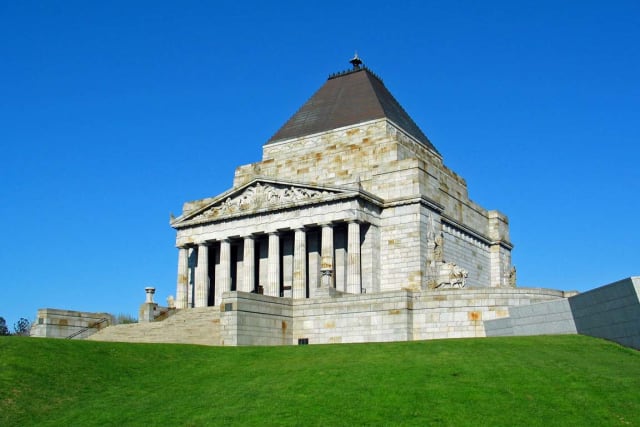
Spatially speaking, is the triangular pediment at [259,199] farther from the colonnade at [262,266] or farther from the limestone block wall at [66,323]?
the limestone block wall at [66,323]

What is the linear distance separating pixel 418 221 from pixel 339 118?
12654mm

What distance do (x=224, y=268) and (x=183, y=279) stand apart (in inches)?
139

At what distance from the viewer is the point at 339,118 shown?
2274 inches

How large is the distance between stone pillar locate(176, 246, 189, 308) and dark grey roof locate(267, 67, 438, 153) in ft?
36.5

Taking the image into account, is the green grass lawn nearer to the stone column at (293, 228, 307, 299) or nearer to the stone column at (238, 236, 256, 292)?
the stone column at (293, 228, 307, 299)

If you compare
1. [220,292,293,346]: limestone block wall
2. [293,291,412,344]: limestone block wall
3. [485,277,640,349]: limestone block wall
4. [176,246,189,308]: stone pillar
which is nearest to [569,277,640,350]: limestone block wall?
[485,277,640,349]: limestone block wall

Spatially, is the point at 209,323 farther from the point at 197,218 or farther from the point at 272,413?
the point at 272,413

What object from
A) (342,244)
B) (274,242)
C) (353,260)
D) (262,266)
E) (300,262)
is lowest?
(353,260)

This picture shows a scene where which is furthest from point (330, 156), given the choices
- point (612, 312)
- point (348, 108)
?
point (612, 312)

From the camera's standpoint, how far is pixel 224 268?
53.1 metres

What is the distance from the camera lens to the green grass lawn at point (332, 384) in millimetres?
18766

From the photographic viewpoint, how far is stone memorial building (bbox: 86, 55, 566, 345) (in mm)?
37844

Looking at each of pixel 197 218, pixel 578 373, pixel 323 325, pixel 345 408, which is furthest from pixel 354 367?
pixel 197 218

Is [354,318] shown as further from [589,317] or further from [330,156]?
[330,156]
